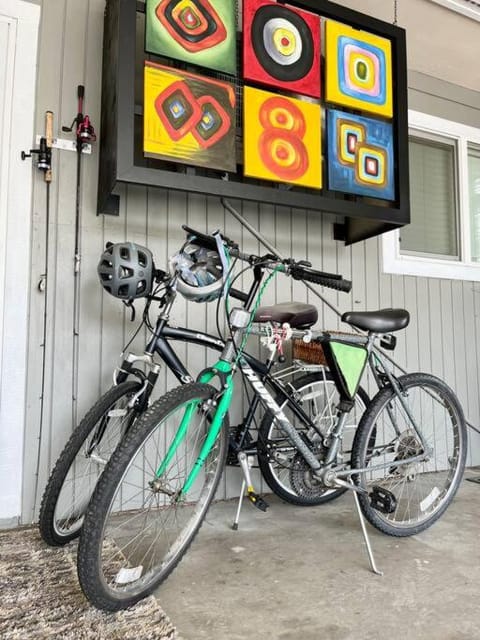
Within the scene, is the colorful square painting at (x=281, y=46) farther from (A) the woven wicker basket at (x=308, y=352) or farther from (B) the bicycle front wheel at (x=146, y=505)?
(B) the bicycle front wheel at (x=146, y=505)

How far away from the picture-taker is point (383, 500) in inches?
69.5

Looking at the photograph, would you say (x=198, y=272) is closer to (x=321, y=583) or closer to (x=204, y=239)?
(x=204, y=239)

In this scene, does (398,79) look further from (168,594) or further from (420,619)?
(168,594)

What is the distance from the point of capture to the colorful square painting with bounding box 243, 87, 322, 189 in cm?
216

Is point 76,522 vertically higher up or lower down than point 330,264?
lower down

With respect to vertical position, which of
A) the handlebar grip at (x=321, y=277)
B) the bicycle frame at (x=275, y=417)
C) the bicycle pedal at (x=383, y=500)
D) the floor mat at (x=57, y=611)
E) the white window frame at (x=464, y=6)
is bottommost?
the floor mat at (x=57, y=611)

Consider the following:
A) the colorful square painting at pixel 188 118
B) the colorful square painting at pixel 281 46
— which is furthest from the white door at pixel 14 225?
the colorful square painting at pixel 281 46

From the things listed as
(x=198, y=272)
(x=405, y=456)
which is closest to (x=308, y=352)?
(x=405, y=456)

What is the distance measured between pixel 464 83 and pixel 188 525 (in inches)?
142

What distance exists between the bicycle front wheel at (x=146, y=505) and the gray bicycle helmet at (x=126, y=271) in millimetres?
454

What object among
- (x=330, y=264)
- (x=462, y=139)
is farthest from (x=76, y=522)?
(x=462, y=139)

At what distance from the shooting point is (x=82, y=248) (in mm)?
2166

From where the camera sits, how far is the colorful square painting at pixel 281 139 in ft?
7.09

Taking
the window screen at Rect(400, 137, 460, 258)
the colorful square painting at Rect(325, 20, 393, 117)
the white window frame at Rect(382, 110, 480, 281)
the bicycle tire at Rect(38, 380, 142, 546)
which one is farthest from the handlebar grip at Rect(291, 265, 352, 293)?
the window screen at Rect(400, 137, 460, 258)
